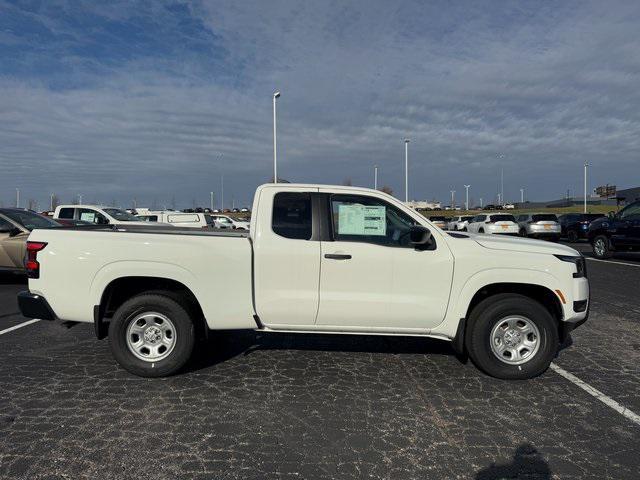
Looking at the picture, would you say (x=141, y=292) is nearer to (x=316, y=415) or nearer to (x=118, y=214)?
(x=316, y=415)

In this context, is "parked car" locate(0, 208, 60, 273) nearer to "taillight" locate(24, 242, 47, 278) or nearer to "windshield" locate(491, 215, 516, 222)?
"taillight" locate(24, 242, 47, 278)

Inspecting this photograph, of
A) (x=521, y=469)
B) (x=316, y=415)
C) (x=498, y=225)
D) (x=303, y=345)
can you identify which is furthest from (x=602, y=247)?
(x=316, y=415)

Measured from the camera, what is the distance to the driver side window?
4.71 metres

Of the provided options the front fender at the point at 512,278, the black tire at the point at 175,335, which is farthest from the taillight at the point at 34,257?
the front fender at the point at 512,278

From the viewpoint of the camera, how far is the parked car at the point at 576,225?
24.4 metres

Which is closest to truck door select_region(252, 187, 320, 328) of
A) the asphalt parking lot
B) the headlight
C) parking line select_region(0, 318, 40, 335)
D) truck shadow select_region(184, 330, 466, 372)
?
the asphalt parking lot

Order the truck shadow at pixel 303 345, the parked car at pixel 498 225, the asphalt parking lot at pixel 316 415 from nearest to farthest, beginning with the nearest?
1. the asphalt parking lot at pixel 316 415
2. the truck shadow at pixel 303 345
3. the parked car at pixel 498 225

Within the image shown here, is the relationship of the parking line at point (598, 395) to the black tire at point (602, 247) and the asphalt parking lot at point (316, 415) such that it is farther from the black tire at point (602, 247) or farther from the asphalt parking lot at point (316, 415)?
the black tire at point (602, 247)

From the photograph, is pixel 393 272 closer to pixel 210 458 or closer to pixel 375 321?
pixel 375 321

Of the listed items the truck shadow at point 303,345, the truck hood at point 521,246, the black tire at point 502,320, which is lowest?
the truck shadow at point 303,345

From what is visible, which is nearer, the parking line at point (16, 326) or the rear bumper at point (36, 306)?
the rear bumper at point (36, 306)

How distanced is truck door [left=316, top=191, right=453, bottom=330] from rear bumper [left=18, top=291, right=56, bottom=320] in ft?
8.77

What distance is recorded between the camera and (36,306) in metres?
4.73

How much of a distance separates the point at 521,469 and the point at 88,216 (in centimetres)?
1509
